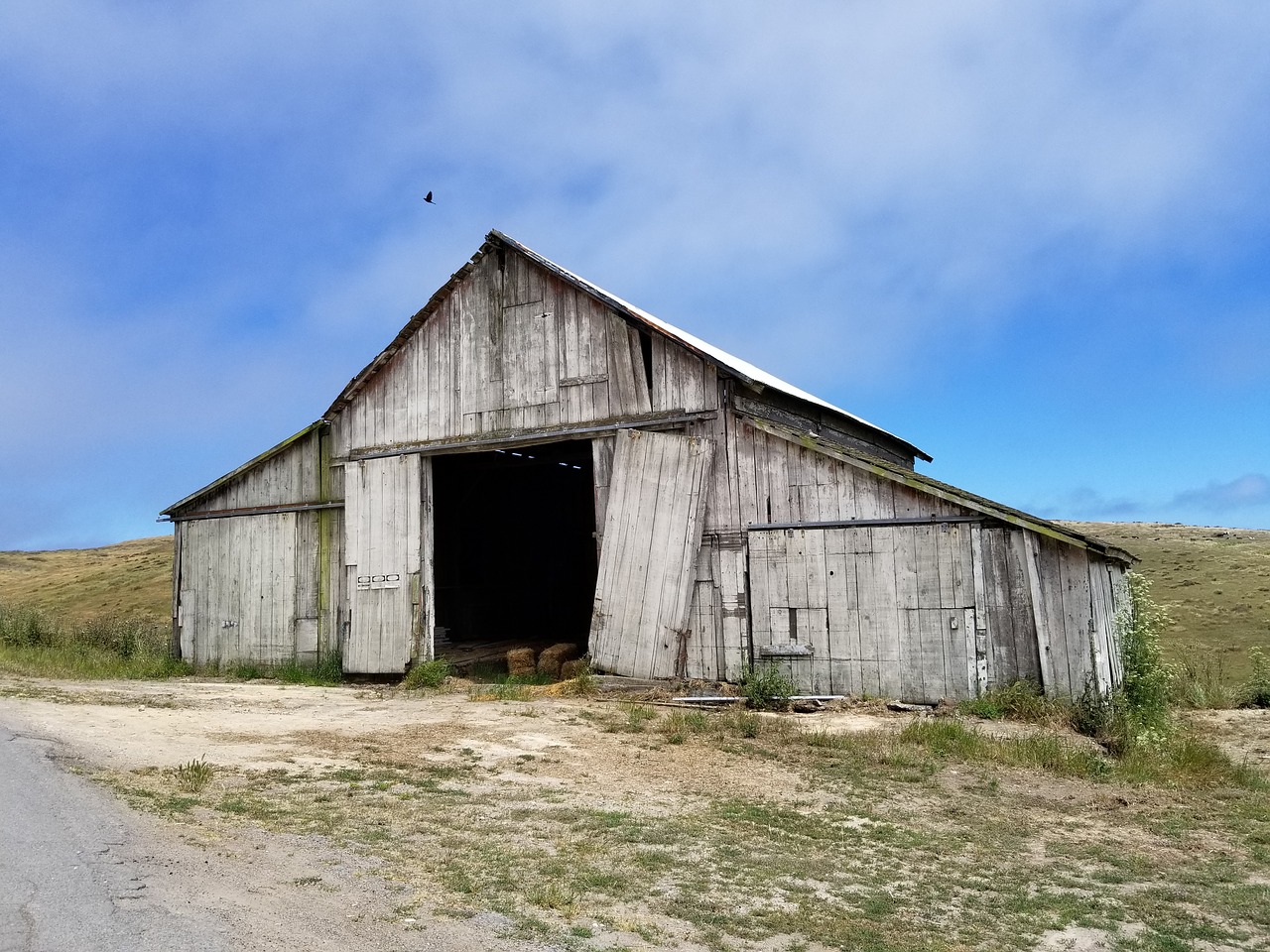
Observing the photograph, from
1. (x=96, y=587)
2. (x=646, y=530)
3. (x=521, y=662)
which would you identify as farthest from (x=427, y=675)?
(x=96, y=587)

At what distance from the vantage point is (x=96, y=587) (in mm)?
43969

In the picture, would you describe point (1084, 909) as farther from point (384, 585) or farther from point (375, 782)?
point (384, 585)

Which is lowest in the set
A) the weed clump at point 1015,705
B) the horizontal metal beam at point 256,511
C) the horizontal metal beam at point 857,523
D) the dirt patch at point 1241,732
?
the dirt patch at point 1241,732

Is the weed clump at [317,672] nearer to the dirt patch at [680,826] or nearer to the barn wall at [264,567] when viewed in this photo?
the barn wall at [264,567]

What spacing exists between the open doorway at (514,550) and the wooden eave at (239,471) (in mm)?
3305

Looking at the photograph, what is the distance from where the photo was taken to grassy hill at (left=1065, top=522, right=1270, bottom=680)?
2864cm

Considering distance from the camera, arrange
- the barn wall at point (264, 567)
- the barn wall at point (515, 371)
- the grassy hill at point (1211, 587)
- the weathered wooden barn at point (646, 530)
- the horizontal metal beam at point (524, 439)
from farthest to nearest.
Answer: the grassy hill at point (1211, 587) → the barn wall at point (264, 567) → the barn wall at point (515, 371) → the horizontal metal beam at point (524, 439) → the weathered wooden barn at point (646, 530)

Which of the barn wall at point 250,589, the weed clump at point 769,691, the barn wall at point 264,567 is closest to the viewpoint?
the weed clump at point 769,691

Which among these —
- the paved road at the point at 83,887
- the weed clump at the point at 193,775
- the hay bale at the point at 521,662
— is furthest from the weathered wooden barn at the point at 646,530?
the paved road at the point at 83,887

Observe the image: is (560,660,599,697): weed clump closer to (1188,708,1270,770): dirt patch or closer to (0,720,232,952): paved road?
(0,720,232,952): paved road

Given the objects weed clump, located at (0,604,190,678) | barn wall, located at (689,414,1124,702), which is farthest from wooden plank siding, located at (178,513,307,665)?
barn wall, located at (689,414,1124,702)

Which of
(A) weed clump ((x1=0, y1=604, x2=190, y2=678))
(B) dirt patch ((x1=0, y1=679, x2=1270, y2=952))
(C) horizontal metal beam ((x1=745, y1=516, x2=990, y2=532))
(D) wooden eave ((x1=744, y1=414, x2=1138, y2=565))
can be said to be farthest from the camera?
(A) weed clump ((x1=0, y1=604, x2=190, y2=678))

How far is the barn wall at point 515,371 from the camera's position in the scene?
1606cm

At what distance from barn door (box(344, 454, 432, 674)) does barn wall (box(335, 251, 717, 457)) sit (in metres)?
0.67
